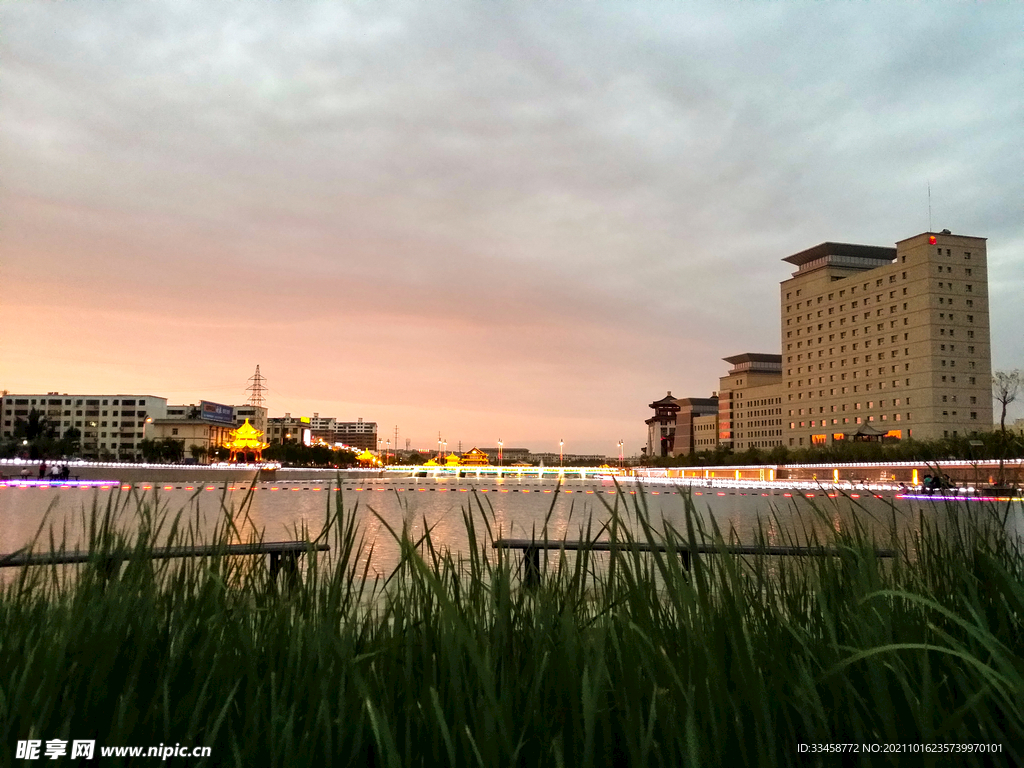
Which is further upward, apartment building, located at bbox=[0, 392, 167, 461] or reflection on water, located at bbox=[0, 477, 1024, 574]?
apartment building, located at bbox=[0, 392, 167, 461]

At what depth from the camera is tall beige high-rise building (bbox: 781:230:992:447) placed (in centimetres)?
9775

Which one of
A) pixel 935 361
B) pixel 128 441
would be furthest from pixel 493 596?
pixel 128 441

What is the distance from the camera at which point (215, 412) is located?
153250 mm

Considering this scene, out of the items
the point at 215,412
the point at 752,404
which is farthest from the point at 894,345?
the point at 215,412

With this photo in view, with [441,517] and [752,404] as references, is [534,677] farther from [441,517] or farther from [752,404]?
[752,404]

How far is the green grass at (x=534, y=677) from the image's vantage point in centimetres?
143

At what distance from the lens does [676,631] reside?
82.1 inches

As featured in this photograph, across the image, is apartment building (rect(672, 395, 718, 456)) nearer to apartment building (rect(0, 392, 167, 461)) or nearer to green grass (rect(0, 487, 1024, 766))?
apartment building (rect(0, 392, 167, 461))

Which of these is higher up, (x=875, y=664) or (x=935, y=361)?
(x=935, y=361)

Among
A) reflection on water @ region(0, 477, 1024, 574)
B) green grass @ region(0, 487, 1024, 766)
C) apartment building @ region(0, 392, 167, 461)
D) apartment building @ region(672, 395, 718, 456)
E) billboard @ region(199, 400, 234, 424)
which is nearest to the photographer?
green grass @ region(0, 487, 1024, 766)

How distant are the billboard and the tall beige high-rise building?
103101 mm

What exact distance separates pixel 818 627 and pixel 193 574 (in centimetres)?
193

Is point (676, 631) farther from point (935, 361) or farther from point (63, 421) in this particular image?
point (63, 421)

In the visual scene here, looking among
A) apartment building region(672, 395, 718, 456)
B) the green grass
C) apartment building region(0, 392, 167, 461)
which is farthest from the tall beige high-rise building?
apartment building region(0, 392, 167, 461)
